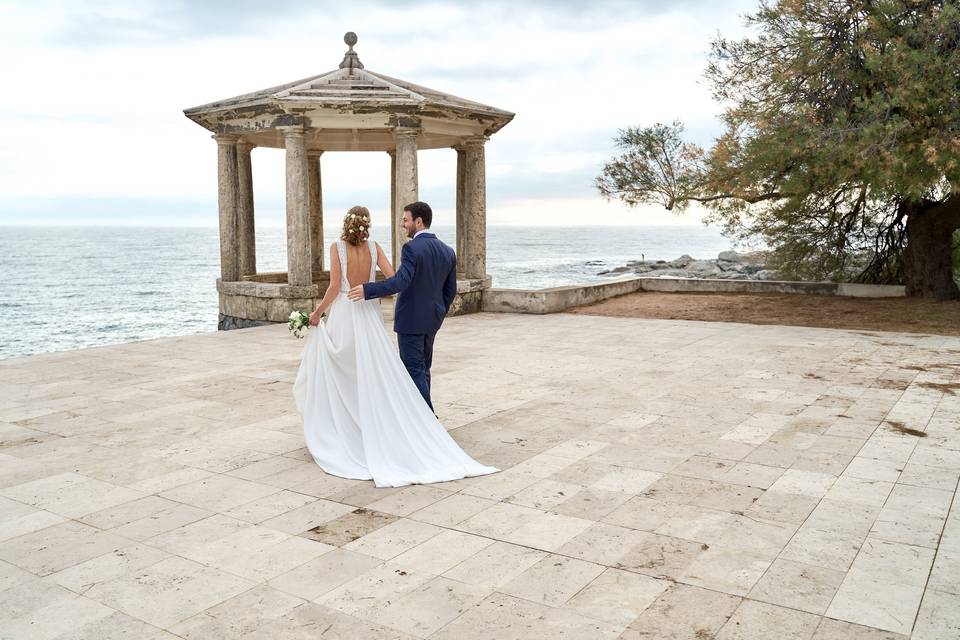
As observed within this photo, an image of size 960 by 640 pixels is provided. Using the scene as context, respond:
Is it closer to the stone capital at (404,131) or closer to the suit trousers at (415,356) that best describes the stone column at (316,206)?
the stone capital at (404,131)

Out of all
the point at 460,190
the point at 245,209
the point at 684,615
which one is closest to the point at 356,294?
the point at 684,615

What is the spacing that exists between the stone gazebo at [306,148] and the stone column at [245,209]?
22mm

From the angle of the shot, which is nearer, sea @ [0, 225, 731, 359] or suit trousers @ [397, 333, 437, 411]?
suit trousers @ [397, 333, 437, 411]

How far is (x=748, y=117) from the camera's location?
592 inches

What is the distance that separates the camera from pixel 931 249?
16.3 metres

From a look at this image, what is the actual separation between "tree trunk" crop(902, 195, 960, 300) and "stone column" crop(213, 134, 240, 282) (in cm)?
1341

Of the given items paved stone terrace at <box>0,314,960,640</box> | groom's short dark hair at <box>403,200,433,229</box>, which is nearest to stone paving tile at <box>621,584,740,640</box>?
paved stone terrace at <box>0,314,960,640</box>

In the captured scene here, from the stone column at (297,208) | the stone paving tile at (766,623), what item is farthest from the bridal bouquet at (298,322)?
the stone column at (297,208)

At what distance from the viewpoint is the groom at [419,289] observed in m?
5.99

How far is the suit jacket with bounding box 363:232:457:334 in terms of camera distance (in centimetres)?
601

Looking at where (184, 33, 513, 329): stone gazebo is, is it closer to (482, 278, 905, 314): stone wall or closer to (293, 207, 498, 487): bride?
(482, 278, 905, 314): stone wall

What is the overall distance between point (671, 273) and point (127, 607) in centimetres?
4500

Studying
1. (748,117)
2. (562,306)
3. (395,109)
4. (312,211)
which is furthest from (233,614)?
(312,211)

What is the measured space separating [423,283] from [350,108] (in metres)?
8.08
